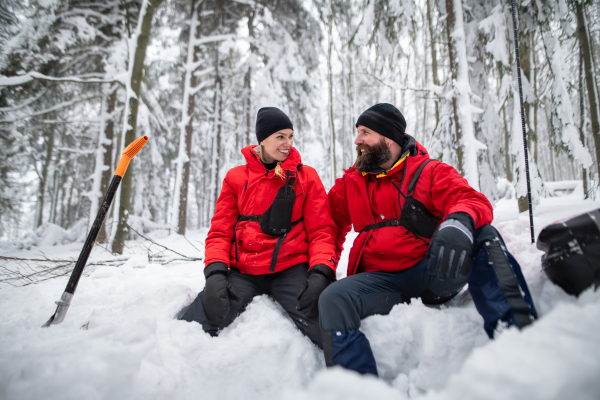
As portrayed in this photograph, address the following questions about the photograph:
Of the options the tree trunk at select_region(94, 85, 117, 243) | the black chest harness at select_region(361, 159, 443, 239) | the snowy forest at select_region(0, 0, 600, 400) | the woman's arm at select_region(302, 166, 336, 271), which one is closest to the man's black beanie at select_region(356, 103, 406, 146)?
the black chest harness at select_region(361, 159, 443, 239)

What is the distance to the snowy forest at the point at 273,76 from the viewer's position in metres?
4.94

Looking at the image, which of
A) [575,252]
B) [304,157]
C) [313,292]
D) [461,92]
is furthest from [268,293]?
[304,157]

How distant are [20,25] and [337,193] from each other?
441 inches

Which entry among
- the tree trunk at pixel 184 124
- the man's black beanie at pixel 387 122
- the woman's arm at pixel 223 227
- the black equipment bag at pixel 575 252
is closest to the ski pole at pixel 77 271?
the woman's arm at pixel 223 227

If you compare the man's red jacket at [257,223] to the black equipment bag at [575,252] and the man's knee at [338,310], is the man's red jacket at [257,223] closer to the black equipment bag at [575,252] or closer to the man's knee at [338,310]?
the man's knee at [338,310]

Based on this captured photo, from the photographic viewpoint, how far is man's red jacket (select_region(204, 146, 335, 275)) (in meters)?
2.21

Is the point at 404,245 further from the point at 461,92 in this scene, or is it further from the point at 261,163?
the point at 461,92

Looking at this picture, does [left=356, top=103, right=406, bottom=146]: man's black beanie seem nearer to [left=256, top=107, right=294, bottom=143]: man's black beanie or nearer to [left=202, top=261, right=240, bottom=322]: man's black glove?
[left=256, top=107, right=294, bottom=143]: man's black beanie

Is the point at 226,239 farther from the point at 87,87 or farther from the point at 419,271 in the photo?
the point at 87,87

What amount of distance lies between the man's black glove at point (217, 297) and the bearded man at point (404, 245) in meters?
0.76

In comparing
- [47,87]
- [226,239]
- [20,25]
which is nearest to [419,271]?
[226,239]

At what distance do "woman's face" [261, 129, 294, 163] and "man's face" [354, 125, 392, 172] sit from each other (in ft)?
2.11

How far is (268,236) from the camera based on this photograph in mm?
2240

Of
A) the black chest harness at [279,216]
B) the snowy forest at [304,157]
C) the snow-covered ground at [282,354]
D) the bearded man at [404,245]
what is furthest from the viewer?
the black chest harness at [279,216]
